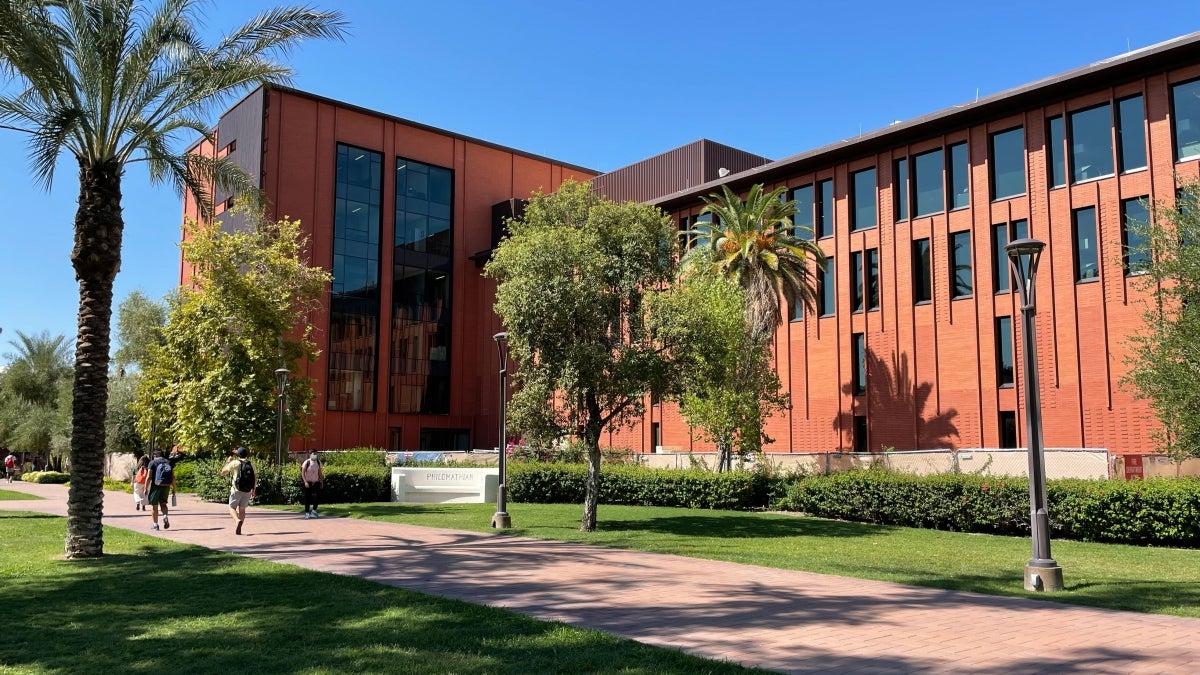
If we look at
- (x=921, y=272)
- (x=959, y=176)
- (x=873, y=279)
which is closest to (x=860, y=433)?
(x=873, y=279)

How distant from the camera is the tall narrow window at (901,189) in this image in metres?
34.2

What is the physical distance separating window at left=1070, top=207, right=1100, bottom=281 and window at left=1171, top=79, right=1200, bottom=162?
9.88ft

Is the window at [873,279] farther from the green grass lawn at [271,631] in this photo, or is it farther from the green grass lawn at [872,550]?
the green grass lawn at [271,631]

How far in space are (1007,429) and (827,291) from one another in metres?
9.55

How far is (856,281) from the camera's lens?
35719 mm

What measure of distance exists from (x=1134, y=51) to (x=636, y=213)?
18569 mm

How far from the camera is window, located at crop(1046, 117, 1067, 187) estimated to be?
29656 mm

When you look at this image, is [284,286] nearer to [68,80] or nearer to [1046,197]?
[68,80]

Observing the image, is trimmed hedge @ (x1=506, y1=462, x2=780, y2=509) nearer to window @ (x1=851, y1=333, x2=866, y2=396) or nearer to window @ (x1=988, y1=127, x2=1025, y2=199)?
window @ (x1=851, y1=333, x2=866, y2=396)

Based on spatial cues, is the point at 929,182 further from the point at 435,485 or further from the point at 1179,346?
the point at 435,485

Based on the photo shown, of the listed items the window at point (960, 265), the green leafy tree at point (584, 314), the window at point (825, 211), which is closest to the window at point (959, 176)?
the window at point (960, 265)

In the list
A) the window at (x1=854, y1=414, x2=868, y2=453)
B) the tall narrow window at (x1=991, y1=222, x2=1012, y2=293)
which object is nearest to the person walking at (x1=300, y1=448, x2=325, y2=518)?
the window at (x1=854, y1=414, x2=868, y2=453)

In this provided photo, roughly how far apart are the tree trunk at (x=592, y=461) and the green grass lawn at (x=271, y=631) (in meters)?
8.09

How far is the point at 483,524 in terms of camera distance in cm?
2011
